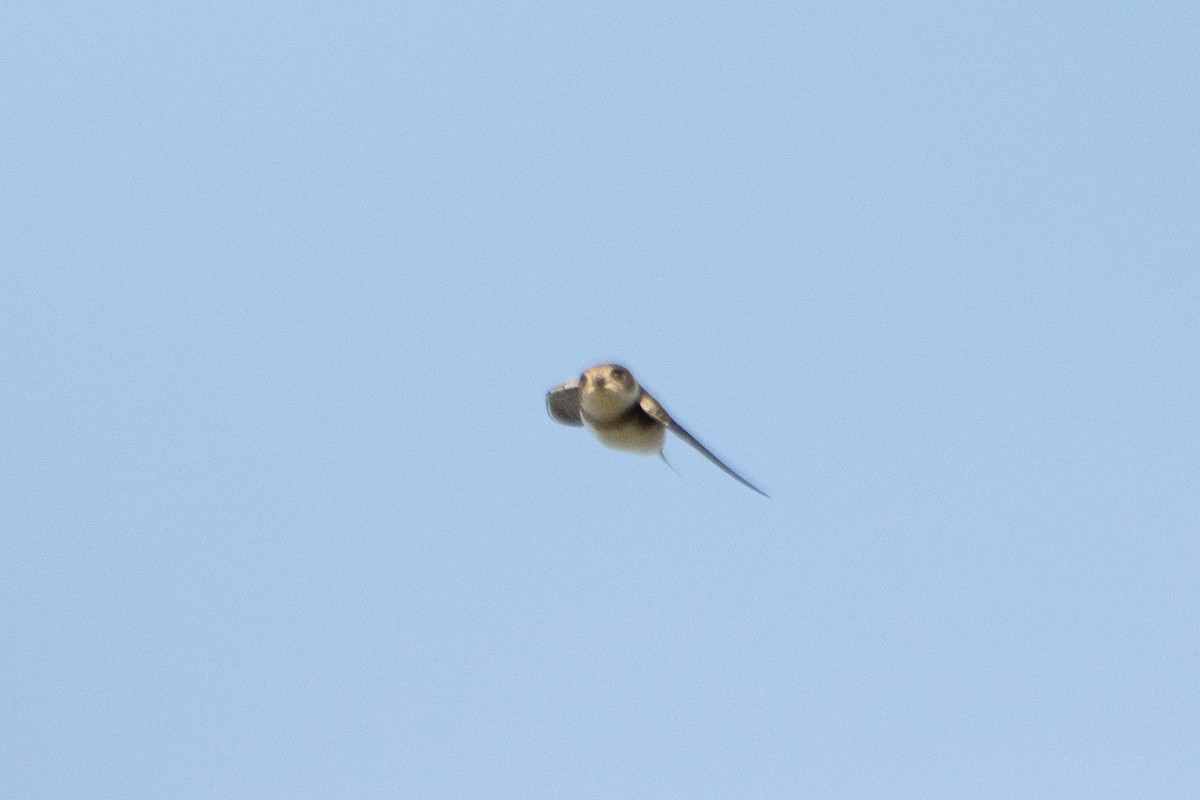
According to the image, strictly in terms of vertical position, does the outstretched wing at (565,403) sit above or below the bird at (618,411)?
above

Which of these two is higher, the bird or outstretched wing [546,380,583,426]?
outstretched wing [546,380,583,426]

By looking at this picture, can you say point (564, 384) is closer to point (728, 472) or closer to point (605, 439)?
point (605, 439)

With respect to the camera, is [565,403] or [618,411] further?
[565,403]

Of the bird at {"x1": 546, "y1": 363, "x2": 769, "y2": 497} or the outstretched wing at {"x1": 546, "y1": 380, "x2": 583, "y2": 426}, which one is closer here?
the bird at {"x1": 546, "y1": 363, "x2": 769, "y2": 497}

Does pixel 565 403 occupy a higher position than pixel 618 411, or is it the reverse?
pixel 565 403

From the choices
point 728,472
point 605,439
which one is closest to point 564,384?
point 605,439
